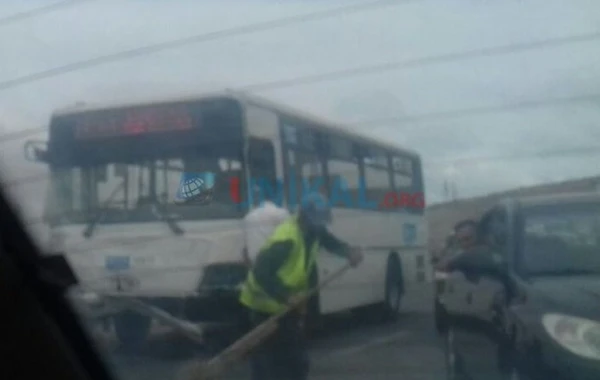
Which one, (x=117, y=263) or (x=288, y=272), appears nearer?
A: (x=288, y=272)

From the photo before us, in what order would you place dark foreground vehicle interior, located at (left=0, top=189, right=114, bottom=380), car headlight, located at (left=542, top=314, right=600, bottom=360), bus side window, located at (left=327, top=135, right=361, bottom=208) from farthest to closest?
dark foreground vehicle interior, located at (left=0, top=189, right=114, bottom=380) → bus side window, located at (left=327, top=135, right=361, bottom=208) → car headlight, located at (left=542, top=314, right=600, bottom=360)

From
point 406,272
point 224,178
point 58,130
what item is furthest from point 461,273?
point 58,130

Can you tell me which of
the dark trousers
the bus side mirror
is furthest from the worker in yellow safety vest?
the bus side mirror

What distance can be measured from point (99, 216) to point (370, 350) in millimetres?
1336

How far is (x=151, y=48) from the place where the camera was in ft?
17.3

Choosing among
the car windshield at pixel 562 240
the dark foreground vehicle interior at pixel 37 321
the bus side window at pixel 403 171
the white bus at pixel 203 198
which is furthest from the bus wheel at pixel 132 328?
the car windshield at pixel 562 240

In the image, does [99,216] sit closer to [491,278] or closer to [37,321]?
[37,321]

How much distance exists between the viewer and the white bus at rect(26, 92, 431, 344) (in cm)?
485

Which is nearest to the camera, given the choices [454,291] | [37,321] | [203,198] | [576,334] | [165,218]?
[576,334]

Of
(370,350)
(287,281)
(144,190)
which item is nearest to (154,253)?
(144,190)

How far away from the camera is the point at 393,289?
15.9 feet

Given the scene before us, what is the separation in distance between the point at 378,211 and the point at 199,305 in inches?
33.2

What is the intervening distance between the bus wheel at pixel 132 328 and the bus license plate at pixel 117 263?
0.63 feet

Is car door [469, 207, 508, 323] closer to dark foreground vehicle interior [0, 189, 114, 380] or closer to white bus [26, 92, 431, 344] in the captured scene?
white bus [26, 92, 431, 344]
